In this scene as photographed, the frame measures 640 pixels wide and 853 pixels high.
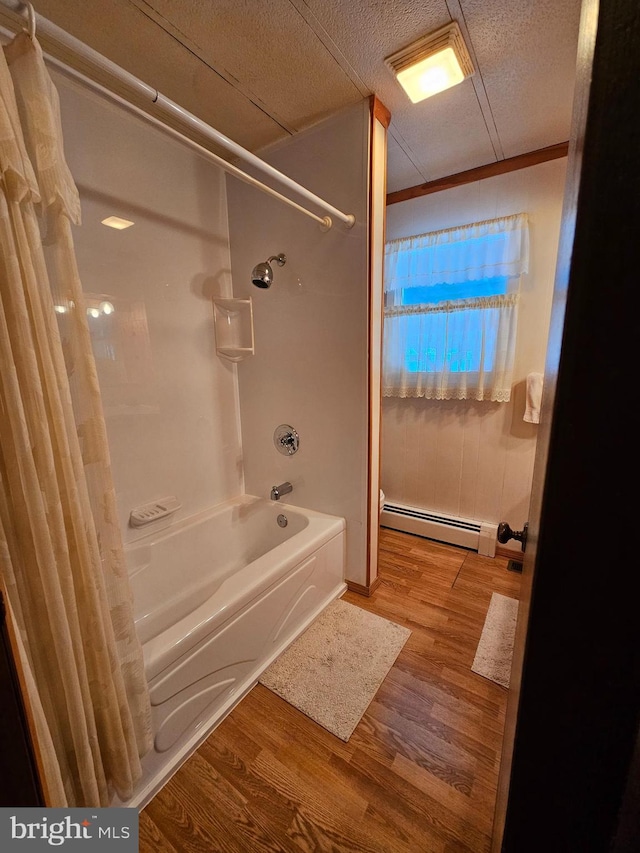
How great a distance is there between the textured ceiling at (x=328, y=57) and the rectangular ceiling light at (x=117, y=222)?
57 cm

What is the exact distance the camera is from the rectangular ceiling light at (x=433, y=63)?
1.21m

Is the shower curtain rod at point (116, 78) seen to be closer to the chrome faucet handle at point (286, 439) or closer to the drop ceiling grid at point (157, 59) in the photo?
the drop ceiling grid at point (157, 59)

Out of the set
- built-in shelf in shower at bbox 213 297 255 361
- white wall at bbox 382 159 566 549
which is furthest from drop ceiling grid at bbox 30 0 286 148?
white wall at bbox 382 159 566 549

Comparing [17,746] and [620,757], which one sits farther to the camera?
[17,746]

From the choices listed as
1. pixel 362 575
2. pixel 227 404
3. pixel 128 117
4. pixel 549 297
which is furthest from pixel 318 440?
pixel 128 117

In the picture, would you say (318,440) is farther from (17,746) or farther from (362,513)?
(17,746)

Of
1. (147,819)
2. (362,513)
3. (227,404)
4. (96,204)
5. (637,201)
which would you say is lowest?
(147,819)

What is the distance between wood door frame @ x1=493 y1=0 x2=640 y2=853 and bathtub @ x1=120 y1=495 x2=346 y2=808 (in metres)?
1.13

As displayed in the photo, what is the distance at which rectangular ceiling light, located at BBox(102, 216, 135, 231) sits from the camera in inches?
60.9

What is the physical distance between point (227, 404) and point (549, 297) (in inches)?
85.7

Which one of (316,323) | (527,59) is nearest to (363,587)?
(316,323)

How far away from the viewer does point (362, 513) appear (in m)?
1.87

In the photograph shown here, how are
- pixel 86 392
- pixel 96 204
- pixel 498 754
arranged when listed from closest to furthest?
pixel 86 392 < pixel 498 754 < pixel 96 204

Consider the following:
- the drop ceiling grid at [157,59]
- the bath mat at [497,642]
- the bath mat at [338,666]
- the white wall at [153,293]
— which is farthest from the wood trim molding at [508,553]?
the drop ceiling grid at [157,59]
